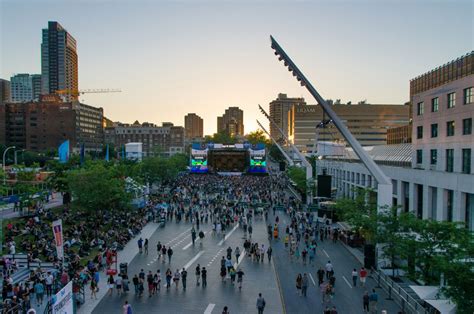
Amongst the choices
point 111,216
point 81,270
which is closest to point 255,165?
point 111,216

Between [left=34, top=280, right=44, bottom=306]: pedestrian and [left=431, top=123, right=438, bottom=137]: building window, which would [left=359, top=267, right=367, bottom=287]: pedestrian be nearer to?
[left=431, top=123, right=438, bottom=137]: building window

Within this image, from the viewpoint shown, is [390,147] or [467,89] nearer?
[467,89]

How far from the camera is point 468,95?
1105 inches

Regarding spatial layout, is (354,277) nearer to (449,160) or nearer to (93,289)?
(449,160)

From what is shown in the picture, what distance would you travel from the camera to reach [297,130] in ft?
611

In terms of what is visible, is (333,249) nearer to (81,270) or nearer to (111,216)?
(81,270)

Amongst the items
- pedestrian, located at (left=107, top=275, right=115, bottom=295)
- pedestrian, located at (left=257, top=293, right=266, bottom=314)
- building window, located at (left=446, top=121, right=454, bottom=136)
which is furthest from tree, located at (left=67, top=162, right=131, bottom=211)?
building window, located at (left=446, top=121, right=454, bottom=136)

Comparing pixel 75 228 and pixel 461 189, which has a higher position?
pixel 461 189

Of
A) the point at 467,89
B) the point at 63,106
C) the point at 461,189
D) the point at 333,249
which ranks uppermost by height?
the point at 63,106

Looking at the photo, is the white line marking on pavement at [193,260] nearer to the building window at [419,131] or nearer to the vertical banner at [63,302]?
the vertical banner at [63,302]

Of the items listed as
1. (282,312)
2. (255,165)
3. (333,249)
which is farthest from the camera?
(255,165)

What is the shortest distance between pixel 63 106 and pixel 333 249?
158 meters

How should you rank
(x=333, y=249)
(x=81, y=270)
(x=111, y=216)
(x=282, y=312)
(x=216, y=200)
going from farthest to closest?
1. (x=216, y=200)
2. (x=111, y=216)
3. (x=333, y=249)
4. (x=81, y=270)
5. (x=282, y=312)

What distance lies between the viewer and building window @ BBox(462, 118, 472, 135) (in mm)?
27953
